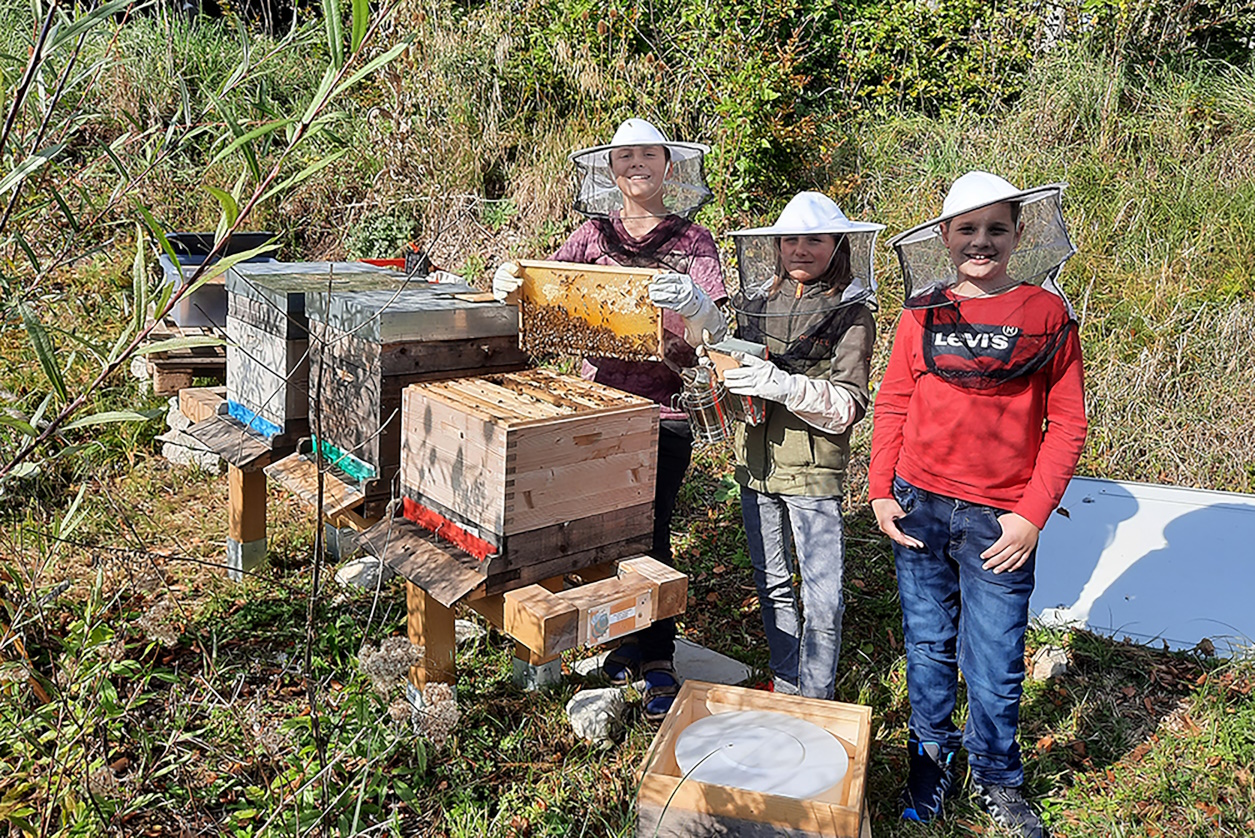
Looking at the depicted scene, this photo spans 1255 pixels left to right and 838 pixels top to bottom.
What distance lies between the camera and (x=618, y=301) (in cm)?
280

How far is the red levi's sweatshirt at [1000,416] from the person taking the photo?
2.54 metres

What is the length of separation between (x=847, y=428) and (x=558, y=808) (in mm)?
1398

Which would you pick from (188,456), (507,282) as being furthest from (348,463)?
(188,456)

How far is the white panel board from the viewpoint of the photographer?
3912 millimetres

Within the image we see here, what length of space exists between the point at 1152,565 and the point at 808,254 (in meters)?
2.51

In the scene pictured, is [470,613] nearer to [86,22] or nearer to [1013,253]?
[1013,253]

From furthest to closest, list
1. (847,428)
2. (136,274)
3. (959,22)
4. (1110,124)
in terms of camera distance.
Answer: (959,22) → (1110,124) → (847,428) → (136,274)

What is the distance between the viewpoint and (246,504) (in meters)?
3.88

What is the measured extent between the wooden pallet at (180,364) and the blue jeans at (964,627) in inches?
111

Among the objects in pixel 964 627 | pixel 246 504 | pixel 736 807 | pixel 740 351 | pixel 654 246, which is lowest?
pixel 736 807

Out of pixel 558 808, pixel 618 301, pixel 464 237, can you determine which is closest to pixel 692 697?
pixel 558 808

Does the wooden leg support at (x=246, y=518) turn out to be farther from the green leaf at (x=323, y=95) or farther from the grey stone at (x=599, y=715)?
the green leaf at (x=323, y=95)

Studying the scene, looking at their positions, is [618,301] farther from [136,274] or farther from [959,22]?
[959,22]

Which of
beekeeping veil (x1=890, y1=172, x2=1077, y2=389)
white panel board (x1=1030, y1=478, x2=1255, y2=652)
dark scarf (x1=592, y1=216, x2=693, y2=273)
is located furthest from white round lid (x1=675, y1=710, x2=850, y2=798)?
white panel board (x1=1030, y1=478, x2=1255, y2=652)
